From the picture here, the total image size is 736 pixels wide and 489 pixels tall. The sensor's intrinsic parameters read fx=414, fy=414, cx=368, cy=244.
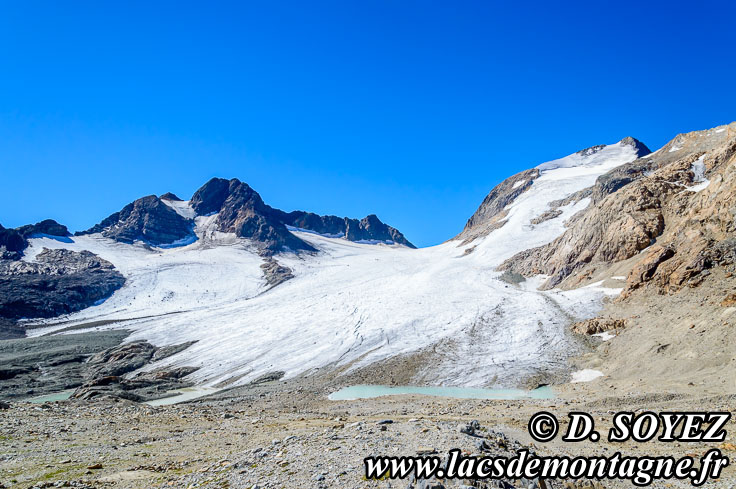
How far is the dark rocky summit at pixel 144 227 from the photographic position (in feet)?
586

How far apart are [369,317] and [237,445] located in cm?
4505

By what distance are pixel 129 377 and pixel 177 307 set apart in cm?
5039

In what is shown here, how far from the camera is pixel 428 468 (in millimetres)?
9188

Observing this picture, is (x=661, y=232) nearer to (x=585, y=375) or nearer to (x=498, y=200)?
(x=585, y=375)

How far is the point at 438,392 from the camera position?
120ft

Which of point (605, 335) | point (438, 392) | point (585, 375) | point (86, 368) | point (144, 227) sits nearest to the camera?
point (585, 375)

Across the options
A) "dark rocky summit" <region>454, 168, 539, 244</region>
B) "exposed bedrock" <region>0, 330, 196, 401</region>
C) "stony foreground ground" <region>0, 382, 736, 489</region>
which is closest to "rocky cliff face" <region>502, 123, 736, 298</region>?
"stony foreground ground" <region>0, 382, 736, 489</region>

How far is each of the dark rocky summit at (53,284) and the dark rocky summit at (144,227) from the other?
161 ft

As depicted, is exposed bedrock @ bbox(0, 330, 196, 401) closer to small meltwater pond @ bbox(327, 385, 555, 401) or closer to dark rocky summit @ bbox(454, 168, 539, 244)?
small meltwater pond @ bbox(327, 385, 555, 401)

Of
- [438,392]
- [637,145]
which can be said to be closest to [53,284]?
[438,392]

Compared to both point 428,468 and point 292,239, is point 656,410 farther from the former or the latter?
point 292,239

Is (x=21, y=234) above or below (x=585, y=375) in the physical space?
above

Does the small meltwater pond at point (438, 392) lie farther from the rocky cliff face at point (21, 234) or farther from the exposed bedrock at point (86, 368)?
the rocky cliff face at point (21, 234)

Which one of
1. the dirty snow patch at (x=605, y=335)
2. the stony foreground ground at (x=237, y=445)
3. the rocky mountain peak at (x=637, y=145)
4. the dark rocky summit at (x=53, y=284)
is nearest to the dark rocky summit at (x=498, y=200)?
the rocky mountain peak at (x=637, y=145)
